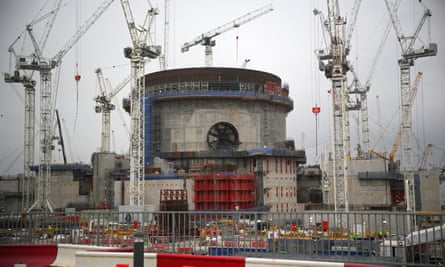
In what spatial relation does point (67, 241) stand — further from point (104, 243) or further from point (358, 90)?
point (358, 90)

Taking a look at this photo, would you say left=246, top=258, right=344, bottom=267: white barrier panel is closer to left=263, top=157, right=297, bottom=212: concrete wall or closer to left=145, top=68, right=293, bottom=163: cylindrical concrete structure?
left=263, top=157, right=297, bottom=212: concrete wall

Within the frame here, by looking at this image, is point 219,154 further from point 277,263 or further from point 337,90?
point 277,263

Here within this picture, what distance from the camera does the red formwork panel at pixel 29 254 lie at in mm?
17094

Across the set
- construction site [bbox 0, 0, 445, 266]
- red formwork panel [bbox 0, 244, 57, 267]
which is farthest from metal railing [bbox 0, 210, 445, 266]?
construction site [bbox 0, 0, 445, 266]

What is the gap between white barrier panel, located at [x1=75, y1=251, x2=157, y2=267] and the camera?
14.0 m

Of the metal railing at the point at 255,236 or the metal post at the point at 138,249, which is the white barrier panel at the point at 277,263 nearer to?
the metal railing at the point at 255,236

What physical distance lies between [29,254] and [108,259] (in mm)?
4923

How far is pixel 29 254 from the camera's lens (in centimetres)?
1738

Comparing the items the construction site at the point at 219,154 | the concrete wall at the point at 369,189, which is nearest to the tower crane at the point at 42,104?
the construction site at the point at 219,154

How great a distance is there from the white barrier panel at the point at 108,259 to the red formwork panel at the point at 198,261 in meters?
0.33

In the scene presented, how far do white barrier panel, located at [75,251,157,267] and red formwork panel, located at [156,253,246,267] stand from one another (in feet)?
1.09

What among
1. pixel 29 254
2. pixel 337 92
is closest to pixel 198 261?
pixel 29 254

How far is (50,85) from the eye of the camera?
72.6m

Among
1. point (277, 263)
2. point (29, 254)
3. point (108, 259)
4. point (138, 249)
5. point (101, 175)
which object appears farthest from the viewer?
point (101, 175)
